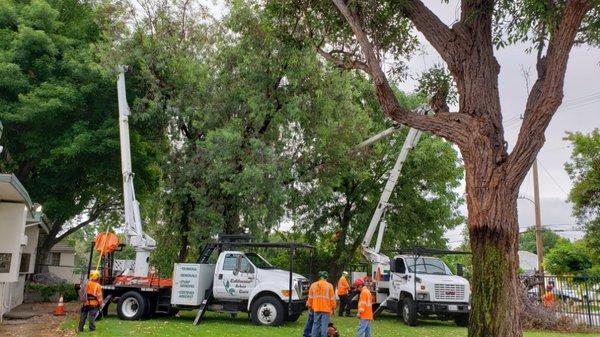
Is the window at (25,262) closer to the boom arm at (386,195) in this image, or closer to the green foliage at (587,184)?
the boom arm at (386,195)

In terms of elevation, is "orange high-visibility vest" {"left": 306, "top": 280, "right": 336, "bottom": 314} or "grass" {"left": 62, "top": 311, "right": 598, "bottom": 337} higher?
"orange high-visibility vest" {"left": 306, "top": 280, "right": 336, "bottom": 314}

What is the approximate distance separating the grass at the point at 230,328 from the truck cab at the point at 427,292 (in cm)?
48

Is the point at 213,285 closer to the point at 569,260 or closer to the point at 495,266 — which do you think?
the point at 495,266

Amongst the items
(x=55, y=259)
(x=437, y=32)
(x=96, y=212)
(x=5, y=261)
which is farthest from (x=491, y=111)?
(x=55, y=259)

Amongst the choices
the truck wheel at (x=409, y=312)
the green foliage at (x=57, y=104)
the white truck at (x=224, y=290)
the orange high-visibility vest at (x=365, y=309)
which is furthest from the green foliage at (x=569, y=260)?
the green foliage at (x=57, y=104)

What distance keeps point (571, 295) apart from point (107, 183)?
20.6 m

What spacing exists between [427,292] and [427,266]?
149 centimetres

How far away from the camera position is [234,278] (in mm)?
16766

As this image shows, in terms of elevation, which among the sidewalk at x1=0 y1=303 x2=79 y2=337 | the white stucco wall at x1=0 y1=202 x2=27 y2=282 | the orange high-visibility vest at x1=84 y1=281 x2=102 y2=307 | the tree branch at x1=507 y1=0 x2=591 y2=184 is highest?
the tree branch at x1=507 y1=0 x2=591 y2=184

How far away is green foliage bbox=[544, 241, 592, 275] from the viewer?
32.0 meters

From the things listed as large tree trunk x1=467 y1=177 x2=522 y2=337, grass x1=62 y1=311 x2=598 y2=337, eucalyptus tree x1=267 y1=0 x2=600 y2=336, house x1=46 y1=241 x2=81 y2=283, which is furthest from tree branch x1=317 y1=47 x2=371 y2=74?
house x1=46 y1=241 x2=81 y2=283

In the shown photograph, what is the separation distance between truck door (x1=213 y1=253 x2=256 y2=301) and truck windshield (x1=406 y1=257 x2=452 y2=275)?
5993mm

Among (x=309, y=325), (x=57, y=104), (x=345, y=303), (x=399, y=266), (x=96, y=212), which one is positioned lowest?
(x=309, y=325)

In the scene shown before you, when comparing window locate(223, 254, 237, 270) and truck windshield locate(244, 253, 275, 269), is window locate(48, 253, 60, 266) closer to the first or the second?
window locate(223, 254, 237, 270)
